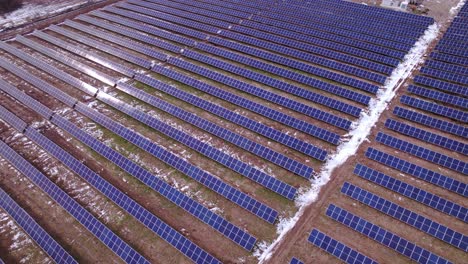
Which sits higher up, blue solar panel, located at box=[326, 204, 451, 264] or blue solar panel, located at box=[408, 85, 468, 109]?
blue solar panel, located at box=[408, 85, 468, 109]

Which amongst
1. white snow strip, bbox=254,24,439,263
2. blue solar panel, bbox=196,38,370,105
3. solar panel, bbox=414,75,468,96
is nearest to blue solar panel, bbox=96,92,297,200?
white snow strip, bbox=254,24,439,263

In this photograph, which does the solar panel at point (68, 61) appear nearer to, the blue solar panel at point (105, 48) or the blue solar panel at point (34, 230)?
the blue solar panel at point (105, 48)

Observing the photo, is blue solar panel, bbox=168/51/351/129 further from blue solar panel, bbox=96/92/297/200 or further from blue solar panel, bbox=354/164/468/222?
blue solar panel, bbox=96/92/297/200

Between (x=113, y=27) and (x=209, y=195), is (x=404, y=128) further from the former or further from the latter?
(x=113, y=27)

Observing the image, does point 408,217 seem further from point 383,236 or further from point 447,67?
point 447,67

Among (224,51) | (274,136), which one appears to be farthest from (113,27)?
(274,136)

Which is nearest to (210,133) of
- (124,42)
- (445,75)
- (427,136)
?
(427,136)

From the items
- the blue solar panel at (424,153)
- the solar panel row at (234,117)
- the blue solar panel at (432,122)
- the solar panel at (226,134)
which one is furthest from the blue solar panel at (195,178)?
the blue solar panel at (432,122)
